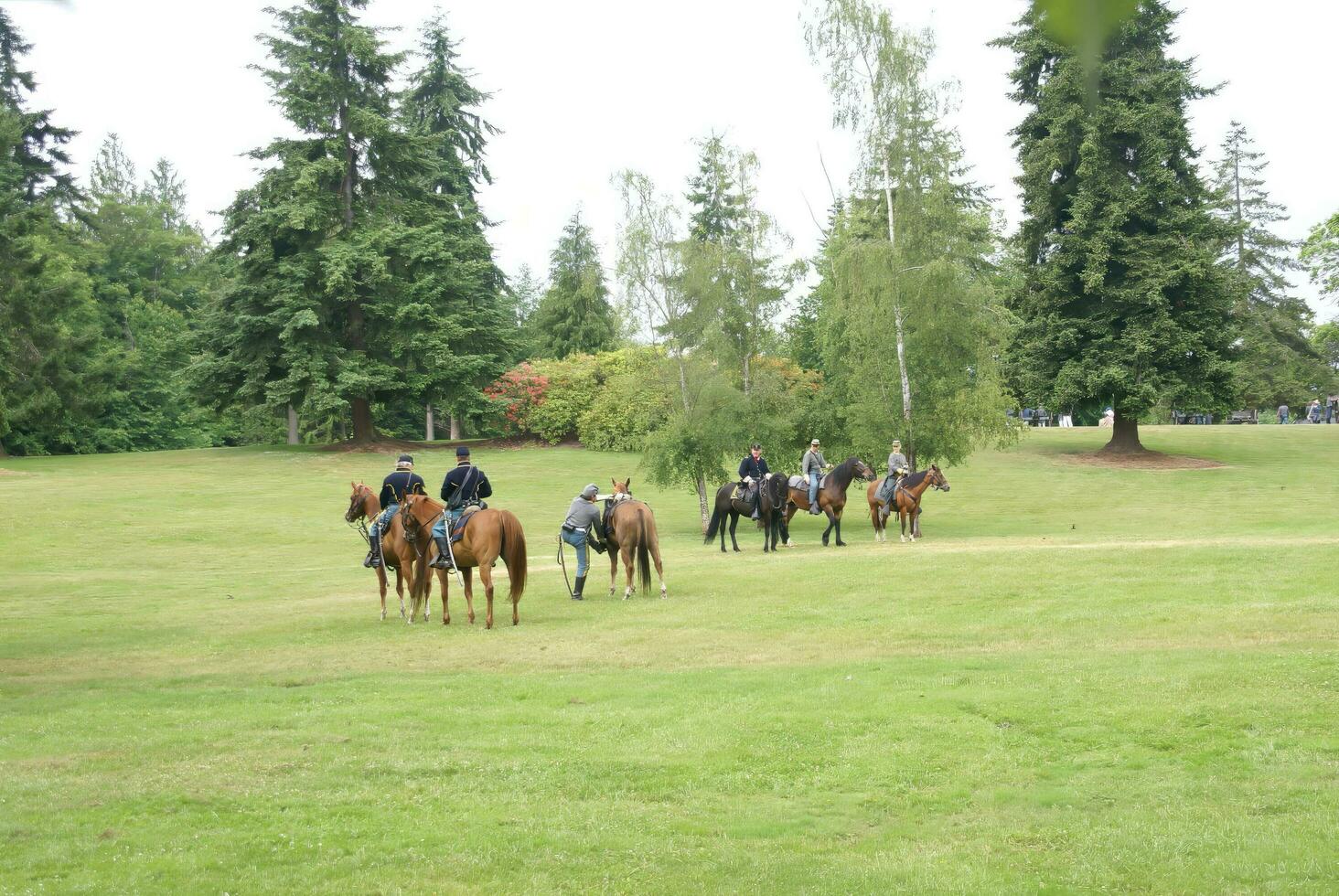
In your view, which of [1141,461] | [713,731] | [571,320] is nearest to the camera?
[713,731]

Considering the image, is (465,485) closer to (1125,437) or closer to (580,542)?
(580,542)

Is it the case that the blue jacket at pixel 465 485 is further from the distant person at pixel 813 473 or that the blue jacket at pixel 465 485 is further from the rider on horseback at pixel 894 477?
the rider on horseback at pixel 894 477

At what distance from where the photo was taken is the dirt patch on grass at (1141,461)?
47.6 meters

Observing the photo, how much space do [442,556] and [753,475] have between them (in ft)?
36.7

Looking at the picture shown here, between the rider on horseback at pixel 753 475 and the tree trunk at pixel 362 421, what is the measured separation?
100ft

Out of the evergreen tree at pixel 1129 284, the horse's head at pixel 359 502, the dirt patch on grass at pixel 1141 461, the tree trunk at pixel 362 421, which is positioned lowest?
the dirt patch on grass at pixel 1141 461

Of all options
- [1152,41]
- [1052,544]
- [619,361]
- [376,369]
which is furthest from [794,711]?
[619,361]

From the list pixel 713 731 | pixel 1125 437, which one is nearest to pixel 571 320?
pixel 1125 437

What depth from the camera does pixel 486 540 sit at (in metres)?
16.4

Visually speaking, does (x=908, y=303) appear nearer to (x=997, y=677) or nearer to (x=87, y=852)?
(x=997, y=677)

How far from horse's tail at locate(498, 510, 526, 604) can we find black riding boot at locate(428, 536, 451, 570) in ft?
2.61

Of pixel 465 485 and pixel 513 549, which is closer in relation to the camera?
pixel 513 549

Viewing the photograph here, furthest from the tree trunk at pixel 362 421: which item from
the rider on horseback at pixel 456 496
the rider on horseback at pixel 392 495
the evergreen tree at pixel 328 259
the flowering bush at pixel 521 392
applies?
the rider on horseback at pixel 456 496

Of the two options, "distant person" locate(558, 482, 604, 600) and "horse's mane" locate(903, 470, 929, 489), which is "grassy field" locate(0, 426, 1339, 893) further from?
"horse's mane" locate(903, 470, 929, 489)
